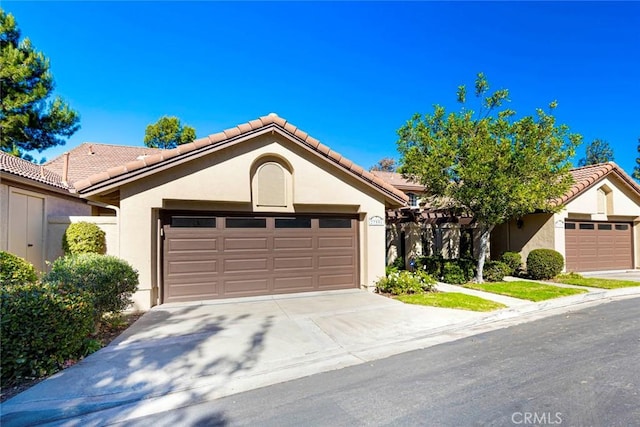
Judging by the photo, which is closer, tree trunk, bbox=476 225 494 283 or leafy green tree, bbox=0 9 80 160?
tree trunk, bbox=476 225 494 283

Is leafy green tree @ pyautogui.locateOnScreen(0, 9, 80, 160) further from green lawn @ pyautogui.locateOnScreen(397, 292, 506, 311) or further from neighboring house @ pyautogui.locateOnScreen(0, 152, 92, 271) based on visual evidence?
green lawn @ pyautogui.locateOnScreen(397, 292, 506, 311)

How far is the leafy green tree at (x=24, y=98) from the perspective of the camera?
53.4 feet

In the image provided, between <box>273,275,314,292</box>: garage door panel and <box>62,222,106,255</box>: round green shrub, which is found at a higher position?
<box>62,222,106,255</box>: round green shrub

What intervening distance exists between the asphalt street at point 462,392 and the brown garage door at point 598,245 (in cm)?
1136

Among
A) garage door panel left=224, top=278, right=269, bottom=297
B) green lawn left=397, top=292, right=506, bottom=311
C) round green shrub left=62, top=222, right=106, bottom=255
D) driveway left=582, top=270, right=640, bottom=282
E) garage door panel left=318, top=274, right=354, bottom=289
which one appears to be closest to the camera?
round green shrub left=62, top=222, right=106, bottom=255

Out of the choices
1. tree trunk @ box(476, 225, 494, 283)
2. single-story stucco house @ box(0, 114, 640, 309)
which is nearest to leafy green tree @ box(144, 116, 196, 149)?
single-story stucco house @ box(0, 114, 640, 309)

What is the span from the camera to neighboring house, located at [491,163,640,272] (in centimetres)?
1489

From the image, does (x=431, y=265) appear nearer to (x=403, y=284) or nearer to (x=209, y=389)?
(x=403, y=284)

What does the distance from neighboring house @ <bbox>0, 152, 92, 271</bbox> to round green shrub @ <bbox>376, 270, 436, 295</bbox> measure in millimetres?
9408

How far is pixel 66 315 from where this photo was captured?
190 inches

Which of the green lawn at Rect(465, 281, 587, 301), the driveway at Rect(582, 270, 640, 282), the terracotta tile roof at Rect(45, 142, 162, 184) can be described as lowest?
the driveway at Rect(582, 270, 640, 282)

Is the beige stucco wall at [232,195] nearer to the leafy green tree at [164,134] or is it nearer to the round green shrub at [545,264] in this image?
the round green shrub at [545,264]

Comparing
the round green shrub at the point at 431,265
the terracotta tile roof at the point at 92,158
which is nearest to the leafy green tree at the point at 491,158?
the round green shrub at the point at 431,265

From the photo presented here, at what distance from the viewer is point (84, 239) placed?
8336 millimetres
